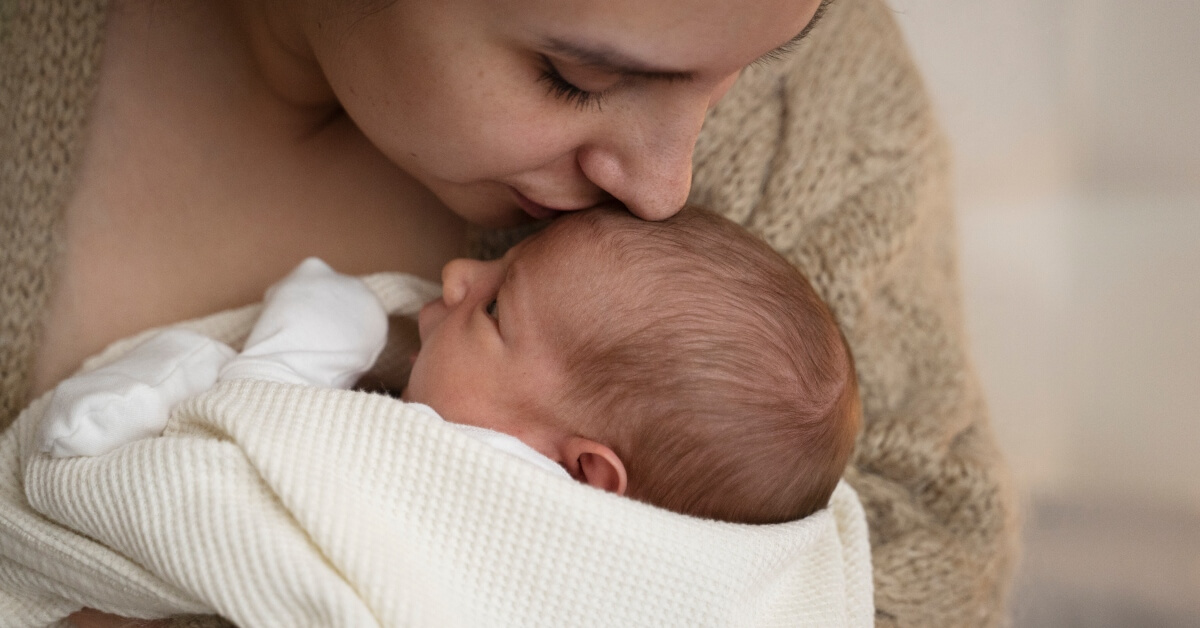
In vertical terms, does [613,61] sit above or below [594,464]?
above

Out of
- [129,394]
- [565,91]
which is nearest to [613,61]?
[565,91]

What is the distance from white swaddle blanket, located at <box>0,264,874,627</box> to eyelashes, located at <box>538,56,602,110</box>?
32 centimetres

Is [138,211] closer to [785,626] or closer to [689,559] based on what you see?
[689,559]

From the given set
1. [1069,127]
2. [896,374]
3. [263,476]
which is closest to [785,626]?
[896,374]

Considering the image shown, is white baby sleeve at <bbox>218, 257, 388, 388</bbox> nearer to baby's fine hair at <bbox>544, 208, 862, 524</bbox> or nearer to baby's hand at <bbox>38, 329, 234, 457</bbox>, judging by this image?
baby's hand at <bbox>38, 329, 234, 457</bbox>

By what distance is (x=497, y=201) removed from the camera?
3.45 ft

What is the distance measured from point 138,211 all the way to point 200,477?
469mm

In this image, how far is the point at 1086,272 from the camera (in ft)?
5.98

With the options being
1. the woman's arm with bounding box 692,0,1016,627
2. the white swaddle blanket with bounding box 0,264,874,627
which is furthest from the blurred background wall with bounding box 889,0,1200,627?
the white swaddle blanket with bounding box 0,264,874,627

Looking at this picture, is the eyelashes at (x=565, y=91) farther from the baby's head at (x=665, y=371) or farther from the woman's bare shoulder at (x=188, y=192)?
the woman's bare shoulder at (x=188, y=192)

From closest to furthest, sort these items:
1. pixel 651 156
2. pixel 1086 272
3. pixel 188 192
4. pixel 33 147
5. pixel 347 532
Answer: pixel 347 532 < pixel 651 156 < pixel 33 147 < pixel 188 192 < pixel 1086 272

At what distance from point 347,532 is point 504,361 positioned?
0.81 feet

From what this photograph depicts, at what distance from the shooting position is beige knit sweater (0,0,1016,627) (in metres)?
1.03

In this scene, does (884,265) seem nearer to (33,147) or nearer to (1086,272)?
(1086,272)
